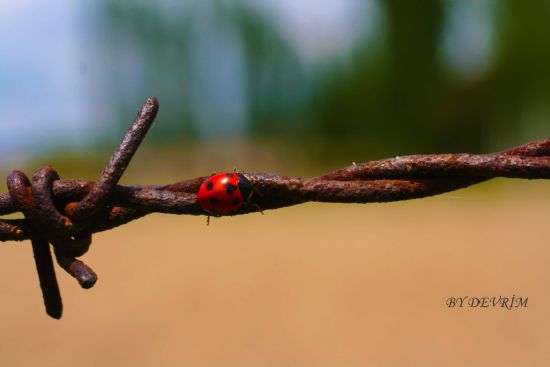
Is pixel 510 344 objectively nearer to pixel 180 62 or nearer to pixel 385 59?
pixel 385 59

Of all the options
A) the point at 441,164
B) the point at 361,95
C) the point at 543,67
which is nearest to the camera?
the point at 441,164

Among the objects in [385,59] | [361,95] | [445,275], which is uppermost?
[385,59]

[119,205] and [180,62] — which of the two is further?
[180,62]

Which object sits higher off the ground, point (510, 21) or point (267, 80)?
point (510, 21)

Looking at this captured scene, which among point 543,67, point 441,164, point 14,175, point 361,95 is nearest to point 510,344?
point 441,164

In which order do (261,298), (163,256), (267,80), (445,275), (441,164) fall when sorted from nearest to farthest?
(441,164) → (261,298) → (445,275) → (163,256) → (267,80)
